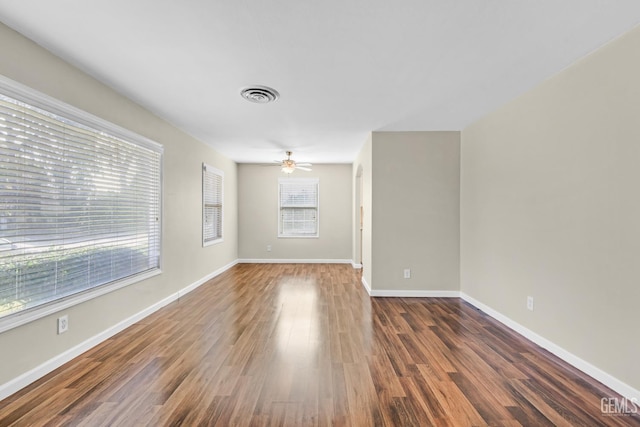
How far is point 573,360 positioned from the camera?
2.37 metres

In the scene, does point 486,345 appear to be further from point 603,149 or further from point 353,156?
point 353,156

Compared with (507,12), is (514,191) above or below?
below

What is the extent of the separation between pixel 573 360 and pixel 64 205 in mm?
4347

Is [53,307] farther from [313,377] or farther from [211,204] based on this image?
[211,204]

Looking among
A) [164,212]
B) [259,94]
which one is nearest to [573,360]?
[259,94]

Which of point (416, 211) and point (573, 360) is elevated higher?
point (416, 211)

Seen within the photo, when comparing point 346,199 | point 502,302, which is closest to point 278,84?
point 502,302

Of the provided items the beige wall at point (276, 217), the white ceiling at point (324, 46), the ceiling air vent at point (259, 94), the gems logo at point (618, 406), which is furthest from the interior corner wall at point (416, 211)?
the beige wall at point (276, 217)

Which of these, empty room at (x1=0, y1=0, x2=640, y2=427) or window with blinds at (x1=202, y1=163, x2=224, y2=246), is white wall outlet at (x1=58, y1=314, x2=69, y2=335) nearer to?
empty room at (x1=0, y1=0, x2=640, y2=427)

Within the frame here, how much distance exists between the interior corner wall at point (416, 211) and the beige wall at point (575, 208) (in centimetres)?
78

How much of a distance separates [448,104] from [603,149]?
150cm

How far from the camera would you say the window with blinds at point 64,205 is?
2029 mm

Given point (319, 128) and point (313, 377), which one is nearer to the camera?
point (313, 377)

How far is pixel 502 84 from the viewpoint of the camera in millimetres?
2789
